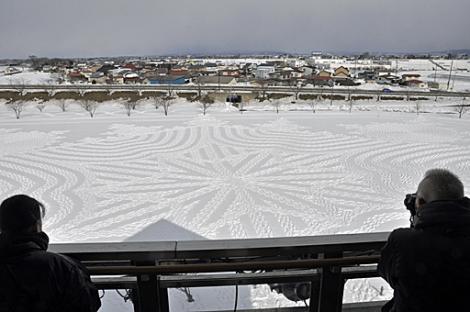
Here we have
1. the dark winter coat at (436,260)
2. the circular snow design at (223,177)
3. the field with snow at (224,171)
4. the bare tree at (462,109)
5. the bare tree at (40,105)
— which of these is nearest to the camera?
the dark winter coat at (436,260)

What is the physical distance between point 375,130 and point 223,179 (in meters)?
7.46

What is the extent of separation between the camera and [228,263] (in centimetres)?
81

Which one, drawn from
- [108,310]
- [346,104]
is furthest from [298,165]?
[346,104]

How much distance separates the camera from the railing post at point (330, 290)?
2.94ft

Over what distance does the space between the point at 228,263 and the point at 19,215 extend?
0.47 m

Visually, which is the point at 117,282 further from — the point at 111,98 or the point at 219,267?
the point at 111,98

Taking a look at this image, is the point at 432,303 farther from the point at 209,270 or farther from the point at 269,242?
the point at 209,270

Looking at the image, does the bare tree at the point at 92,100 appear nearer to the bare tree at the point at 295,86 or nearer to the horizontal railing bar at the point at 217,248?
the bare tree at the point at 295,86

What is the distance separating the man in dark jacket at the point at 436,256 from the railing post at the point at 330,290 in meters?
0.22

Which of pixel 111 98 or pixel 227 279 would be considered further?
pixel 111 98

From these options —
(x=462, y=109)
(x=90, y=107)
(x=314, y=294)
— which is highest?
(x=314, y=294)

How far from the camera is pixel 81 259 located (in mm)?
806

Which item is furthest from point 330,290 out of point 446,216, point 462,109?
point 462,109

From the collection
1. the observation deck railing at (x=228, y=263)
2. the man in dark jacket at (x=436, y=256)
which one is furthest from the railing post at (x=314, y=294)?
the man in dark jacket at (x=436, y=256)
